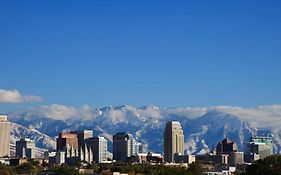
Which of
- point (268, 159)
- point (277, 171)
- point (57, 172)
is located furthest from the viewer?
point (57, 172)

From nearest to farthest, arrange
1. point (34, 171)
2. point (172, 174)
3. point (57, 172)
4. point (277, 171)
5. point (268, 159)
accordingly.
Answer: point (277, 171)
point (268, 159)
point (172, 174)
point (57, 172)
point (34, 171)

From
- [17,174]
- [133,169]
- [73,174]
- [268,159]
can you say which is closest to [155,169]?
[133,169]

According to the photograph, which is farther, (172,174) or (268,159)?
(172,174)

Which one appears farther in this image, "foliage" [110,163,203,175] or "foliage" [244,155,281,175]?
"foliage" [110,163,203,175]

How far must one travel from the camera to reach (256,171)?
114 metres

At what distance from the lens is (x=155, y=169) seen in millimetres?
163375

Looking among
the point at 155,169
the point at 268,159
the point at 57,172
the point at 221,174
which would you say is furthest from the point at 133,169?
the point at 268,159

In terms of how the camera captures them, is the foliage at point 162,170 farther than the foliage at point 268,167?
Yes

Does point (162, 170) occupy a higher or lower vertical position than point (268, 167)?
higher

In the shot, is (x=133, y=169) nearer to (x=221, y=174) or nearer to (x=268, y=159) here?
(x=221, y=174)

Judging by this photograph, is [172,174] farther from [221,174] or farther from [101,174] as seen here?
[221,174]

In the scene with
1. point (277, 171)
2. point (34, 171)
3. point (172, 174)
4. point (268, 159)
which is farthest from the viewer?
point (34, 171)

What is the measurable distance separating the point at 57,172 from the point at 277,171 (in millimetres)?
65744

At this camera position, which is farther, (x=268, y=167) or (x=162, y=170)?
(x=162, y=170)
